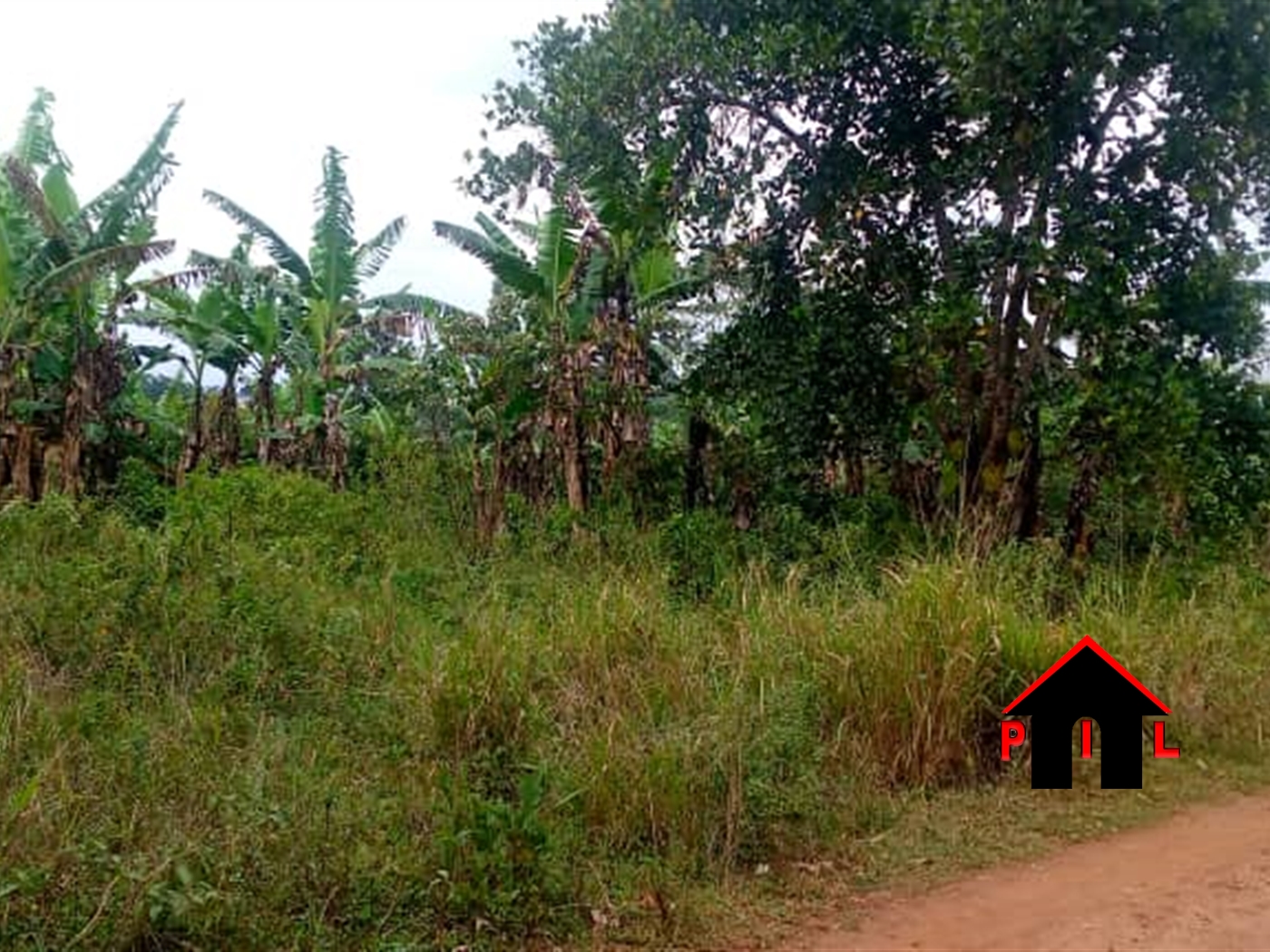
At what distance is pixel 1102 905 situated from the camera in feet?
13.5

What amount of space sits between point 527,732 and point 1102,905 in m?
2.20

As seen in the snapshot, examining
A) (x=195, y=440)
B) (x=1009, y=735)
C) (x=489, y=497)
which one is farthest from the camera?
(x=195, y=440)

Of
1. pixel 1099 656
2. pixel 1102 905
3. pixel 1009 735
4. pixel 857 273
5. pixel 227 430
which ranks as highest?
pixel 857 273

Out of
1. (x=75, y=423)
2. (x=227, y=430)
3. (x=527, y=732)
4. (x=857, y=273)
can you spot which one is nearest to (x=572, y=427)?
(x=857, y=273)

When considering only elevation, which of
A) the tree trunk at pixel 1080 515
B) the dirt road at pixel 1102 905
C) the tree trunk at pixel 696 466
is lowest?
the dirt road at pixel 1102 905

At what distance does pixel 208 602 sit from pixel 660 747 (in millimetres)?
2726

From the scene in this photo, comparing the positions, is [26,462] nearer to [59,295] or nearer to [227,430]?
[59,295]

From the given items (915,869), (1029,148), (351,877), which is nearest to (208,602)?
(351,877)

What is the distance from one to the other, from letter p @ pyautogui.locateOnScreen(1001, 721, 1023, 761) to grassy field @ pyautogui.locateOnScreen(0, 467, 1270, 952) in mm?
48

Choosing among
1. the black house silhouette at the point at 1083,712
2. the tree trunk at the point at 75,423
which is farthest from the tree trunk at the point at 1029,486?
the tree trunk at the point at 75,423

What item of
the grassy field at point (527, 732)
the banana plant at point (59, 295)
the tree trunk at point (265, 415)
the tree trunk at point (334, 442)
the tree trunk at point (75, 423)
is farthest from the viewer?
the tree trunk at point (265, 415)

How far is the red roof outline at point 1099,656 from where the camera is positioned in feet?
18.0

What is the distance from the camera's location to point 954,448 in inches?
332

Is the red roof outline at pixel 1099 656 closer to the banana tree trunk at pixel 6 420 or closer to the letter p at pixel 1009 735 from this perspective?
the letter p at pixel 1009 735
